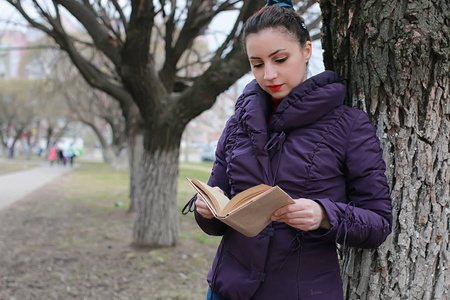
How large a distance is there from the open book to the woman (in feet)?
0.23

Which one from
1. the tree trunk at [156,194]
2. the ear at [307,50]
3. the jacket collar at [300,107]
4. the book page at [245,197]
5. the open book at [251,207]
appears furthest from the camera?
the tree trunk at [156,194]

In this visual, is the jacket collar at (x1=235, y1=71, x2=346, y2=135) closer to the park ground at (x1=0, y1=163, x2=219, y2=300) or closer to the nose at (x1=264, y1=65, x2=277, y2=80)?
the nose at (x1=264, y1=65, x2=277, y2=80)

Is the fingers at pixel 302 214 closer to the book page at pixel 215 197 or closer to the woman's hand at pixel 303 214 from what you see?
the woman's hand at pixel 303 214

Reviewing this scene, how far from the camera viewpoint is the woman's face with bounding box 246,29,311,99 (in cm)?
157

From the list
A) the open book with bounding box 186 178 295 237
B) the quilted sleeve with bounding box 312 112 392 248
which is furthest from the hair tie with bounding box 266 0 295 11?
the open book with bounding box 186 178 295 237

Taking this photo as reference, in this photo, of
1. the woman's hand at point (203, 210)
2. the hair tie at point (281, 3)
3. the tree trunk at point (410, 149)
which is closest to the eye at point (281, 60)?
the hair tie at point (281, 3)

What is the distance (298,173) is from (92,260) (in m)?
5.13

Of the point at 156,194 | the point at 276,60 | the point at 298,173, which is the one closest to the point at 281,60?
the point at 276,60

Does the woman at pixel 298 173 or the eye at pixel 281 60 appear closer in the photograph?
the woman at pixel 298 173

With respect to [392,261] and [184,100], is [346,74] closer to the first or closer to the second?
[392,261]

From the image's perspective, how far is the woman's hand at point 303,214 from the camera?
4.46 ft

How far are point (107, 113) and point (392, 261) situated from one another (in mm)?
20372

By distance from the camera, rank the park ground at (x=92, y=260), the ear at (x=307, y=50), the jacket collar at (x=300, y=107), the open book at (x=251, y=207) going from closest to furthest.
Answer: the open book at (x=251, y=207) < the jacket collar at (x=300, y=107) < the ear at (x=307, y=50) < the park ground at (x=92, y=260)

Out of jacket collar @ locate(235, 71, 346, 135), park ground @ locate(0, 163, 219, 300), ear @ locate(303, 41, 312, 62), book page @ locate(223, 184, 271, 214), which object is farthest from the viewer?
park ground @ locate(0, 163, 219, 300)
